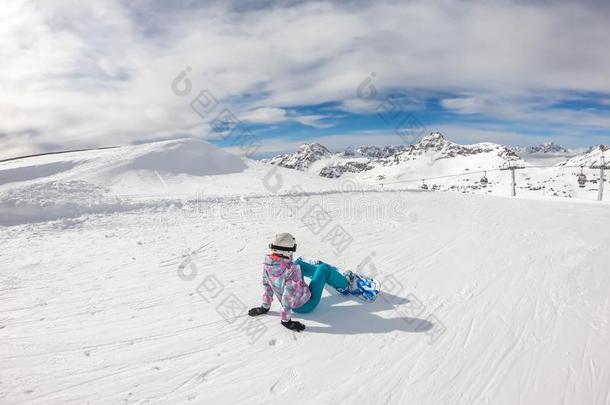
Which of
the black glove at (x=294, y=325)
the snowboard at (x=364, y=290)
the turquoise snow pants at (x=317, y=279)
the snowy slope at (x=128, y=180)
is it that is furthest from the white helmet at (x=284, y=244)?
the snowy slope at (x=128, y=180)

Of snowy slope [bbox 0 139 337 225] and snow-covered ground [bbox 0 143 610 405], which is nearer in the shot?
snow-covered ground [bbox 0 143 610 405]

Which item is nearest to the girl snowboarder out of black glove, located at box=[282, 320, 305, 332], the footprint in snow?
black glove, located at box=[282, 320, 305, 332]

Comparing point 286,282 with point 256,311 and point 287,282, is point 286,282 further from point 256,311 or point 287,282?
point 256,311

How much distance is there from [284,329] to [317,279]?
0.83 m

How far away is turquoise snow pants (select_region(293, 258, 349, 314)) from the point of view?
17.1ft

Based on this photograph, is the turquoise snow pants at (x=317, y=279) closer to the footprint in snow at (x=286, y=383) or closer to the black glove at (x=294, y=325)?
the black glove at (x=294, y=325)

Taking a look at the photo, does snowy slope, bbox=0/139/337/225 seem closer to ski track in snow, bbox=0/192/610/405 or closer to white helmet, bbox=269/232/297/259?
ski track in snow, bbox=0/192/610/405

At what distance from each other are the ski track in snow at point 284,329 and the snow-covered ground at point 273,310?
0.08ft

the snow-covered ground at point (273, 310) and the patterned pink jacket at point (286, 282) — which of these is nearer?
the snow-covered ground at point (273, 310)

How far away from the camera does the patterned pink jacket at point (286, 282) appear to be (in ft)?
15.8

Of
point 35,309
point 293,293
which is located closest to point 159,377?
point 293,293

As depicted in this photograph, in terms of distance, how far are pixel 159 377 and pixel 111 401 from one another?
48cm

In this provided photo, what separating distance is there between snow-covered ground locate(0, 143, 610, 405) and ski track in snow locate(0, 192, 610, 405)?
25 millimetres

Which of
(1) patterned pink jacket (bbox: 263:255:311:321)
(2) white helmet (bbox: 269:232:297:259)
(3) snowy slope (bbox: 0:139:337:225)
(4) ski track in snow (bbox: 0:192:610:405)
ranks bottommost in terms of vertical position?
(4) ski track in snow (bbox: 0:192:610:405)
